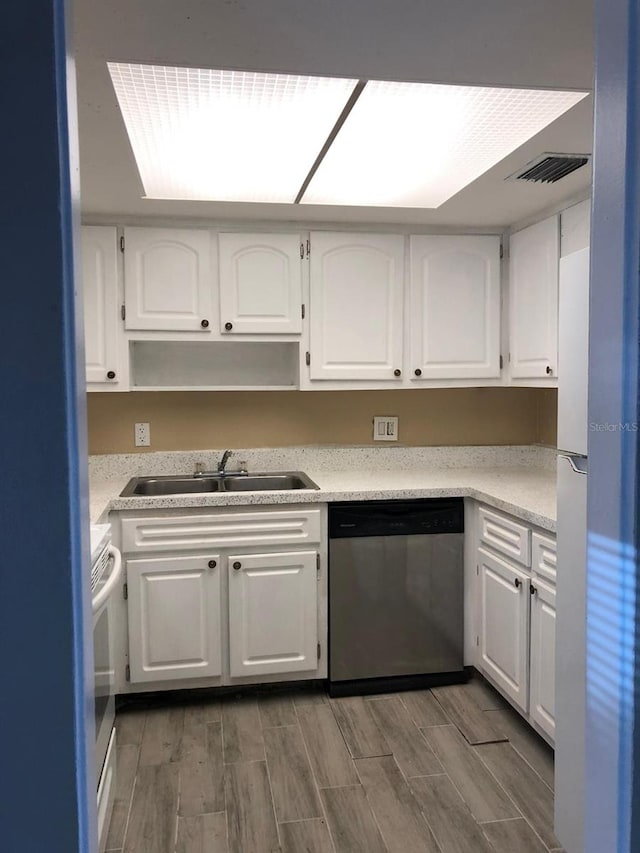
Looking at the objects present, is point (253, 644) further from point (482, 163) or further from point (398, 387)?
point (482, 163)

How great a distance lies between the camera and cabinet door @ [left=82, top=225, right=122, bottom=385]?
2881 millimetres

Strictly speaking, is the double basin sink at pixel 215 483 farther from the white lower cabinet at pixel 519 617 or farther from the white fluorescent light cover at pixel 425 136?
the white fluorescent light cover at pixel 425 136

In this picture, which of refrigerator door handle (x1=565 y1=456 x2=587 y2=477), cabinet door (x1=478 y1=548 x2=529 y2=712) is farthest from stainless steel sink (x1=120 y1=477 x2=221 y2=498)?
refrigerator door handle (x1=565 y1=456 x2=587 y2=477)

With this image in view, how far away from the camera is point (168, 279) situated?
295 cm

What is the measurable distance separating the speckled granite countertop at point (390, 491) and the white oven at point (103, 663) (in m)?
0.63

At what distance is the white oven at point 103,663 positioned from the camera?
167cm

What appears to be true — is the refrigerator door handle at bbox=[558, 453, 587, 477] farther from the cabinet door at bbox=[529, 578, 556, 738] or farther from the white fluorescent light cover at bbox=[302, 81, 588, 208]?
the white fluorescent light cover at bbox=[302, 81, 588, 208]

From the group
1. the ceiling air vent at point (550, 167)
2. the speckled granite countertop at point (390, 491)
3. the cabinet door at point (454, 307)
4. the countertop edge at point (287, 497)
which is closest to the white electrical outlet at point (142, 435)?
the speckled granite countertop at point (390, 491)

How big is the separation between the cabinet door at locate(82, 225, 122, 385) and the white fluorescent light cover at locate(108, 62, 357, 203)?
49 cm

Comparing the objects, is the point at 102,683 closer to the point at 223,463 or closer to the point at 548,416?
the point at 223,463

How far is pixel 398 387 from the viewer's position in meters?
3.18

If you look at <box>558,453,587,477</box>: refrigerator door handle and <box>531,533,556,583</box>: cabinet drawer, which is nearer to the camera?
<box>558,453,587,477</box>: refrigerator door handle

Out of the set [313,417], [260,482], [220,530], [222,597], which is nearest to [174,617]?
[222,597]

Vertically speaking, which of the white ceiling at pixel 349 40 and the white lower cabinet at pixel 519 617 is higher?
the white ceiling at pixel 349 40
